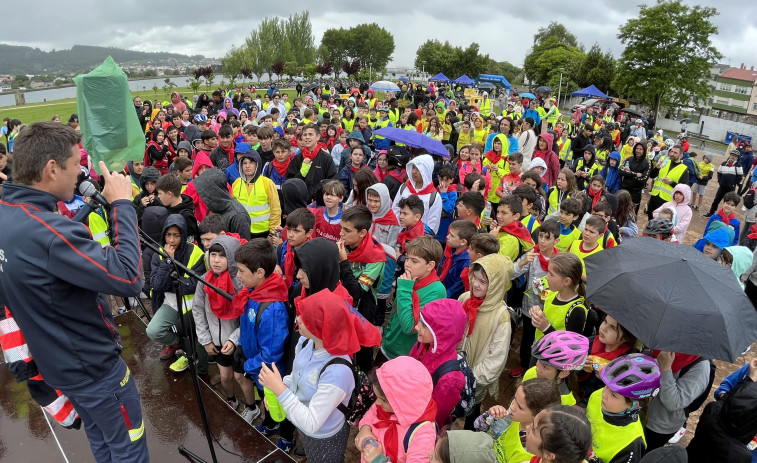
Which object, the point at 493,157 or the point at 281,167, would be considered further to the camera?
the point at 493,157

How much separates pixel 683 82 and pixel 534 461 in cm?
4206

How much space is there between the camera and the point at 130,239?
217cm

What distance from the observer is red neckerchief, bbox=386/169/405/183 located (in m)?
6.69

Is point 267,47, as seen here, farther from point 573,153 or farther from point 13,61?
point 13,61

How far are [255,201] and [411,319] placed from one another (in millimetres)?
2989

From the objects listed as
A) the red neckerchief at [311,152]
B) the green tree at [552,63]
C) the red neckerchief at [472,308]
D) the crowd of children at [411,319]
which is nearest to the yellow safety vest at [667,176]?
the crowd of children at [411,319]

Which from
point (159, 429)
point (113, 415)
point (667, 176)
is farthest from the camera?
point (667, 176)

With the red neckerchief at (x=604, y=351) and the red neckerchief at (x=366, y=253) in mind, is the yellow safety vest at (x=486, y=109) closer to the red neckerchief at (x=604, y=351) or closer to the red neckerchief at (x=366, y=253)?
the red neckerchief at (x=366, y=253)

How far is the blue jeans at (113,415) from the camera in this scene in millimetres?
2289

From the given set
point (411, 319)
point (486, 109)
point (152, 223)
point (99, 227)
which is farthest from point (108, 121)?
point (486, 109)

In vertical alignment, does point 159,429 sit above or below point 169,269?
below

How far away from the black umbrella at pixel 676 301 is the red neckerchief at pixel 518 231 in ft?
5.53

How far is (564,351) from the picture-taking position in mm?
2756

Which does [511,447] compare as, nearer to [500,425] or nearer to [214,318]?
[500,425]
